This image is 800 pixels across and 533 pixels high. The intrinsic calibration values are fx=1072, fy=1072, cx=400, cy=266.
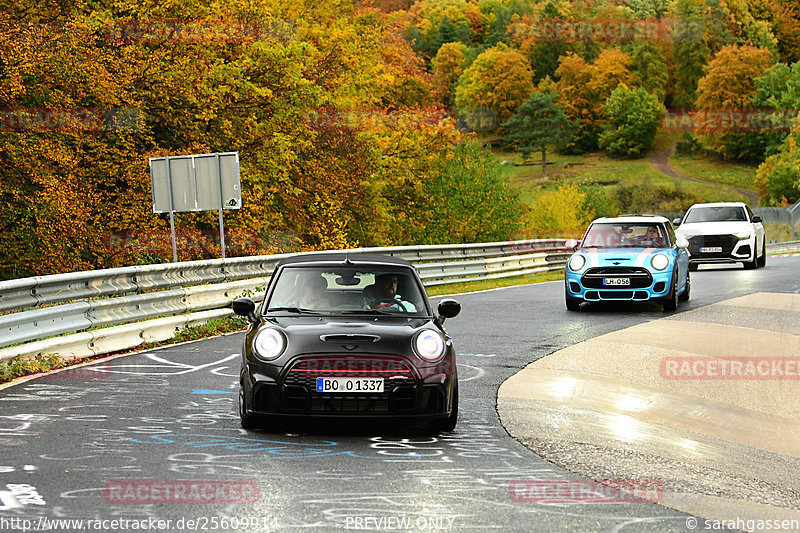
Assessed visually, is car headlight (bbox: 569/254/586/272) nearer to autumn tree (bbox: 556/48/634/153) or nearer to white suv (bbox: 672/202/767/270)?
white suv (bbox: 672/202/767/270)

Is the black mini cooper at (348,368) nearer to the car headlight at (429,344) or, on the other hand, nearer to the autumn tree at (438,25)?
the car headlight at (429,344)

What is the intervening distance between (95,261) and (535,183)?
337ft

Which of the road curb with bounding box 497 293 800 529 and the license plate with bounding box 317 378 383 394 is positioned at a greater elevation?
the license plate with bounding box 317 378 383 394

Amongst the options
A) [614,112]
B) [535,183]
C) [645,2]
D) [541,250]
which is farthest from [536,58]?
[541,250]

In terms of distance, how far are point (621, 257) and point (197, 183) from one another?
7954mm

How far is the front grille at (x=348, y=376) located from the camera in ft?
24.7

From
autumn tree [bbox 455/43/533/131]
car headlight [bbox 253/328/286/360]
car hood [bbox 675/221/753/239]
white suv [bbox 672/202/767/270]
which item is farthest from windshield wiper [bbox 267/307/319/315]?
autumn tree [bbox 455/43/533/131]

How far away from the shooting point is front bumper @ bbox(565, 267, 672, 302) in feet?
58.0

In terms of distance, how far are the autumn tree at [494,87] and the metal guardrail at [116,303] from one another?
13532 centimetres

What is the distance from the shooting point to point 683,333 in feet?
48.0

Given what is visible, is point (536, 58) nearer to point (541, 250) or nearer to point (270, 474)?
point (541, 250)

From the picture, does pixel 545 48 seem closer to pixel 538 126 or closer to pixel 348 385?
pixel 538 126

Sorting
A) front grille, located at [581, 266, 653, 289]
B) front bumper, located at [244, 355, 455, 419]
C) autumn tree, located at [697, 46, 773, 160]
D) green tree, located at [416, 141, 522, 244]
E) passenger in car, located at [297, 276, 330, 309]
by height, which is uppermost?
autumn tree, located at [697, 46, 773, 160]

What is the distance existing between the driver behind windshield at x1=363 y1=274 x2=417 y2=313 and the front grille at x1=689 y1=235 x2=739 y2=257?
2137 centimetres
